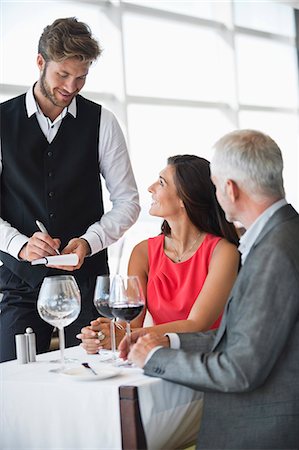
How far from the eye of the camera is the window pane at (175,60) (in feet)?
24.7

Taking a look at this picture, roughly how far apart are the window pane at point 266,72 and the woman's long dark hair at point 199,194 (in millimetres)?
5822

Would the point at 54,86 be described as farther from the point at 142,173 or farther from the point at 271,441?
the point at 142,173

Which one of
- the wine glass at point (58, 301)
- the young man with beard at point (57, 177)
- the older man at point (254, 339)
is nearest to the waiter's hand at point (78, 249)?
the young man with beard at point (57, 177)

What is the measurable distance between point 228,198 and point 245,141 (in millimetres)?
150

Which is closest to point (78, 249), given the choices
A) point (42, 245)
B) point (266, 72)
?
point (42, 245)

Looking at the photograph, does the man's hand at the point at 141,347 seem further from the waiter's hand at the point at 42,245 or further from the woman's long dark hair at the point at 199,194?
the woman's long dark hair at the point at 199,194

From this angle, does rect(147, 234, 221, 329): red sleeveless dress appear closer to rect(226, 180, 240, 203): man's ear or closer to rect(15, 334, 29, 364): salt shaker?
rect(15, 334, 29, 364): salt shaker

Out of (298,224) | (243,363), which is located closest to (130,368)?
(243,363)

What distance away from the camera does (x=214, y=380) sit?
2.02 m

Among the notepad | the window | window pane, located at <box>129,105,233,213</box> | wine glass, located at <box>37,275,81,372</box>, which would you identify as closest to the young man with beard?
the notepad

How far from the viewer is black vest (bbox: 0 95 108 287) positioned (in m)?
3.22

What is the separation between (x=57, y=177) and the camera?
10.8ft

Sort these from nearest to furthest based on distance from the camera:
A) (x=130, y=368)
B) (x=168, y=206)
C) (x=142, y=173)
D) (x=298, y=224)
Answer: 1. (x=298, y=224)
2. (x=130, y=368)
3. (x=168, y=206)
4. (x=142, y=173)

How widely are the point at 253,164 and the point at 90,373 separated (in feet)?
2.21
